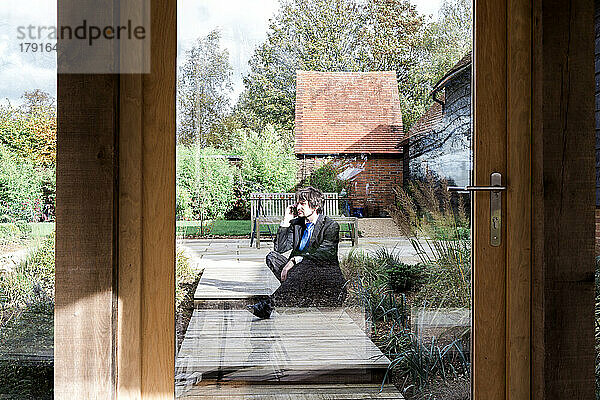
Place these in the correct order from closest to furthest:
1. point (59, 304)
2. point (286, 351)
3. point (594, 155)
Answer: point (59, 304)
point (594, 155)
point (286, 351)

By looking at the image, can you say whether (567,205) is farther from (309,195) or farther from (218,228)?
(218,228)

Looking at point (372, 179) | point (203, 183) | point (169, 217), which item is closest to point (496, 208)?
point (372, 179)

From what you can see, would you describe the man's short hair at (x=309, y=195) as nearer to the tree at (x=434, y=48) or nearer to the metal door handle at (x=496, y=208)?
the tree at (x=434, y=48)

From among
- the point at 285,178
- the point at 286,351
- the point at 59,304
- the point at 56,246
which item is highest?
the point at 285,178

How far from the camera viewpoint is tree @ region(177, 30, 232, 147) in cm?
236

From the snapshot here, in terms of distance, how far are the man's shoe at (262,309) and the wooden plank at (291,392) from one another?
255mm

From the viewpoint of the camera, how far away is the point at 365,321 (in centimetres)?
240

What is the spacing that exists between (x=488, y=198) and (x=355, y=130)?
55cm

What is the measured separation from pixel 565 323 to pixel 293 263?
97 cm

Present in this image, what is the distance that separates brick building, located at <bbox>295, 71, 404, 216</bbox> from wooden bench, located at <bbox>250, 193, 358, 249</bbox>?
68mm

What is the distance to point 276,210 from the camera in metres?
2.43

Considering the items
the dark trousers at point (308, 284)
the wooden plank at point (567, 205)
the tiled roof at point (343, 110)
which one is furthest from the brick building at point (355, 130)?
the wooden plank at point (567, 205)

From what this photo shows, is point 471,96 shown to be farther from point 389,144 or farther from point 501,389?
point 501,389

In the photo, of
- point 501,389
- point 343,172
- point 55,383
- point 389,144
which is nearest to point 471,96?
point 389,144
